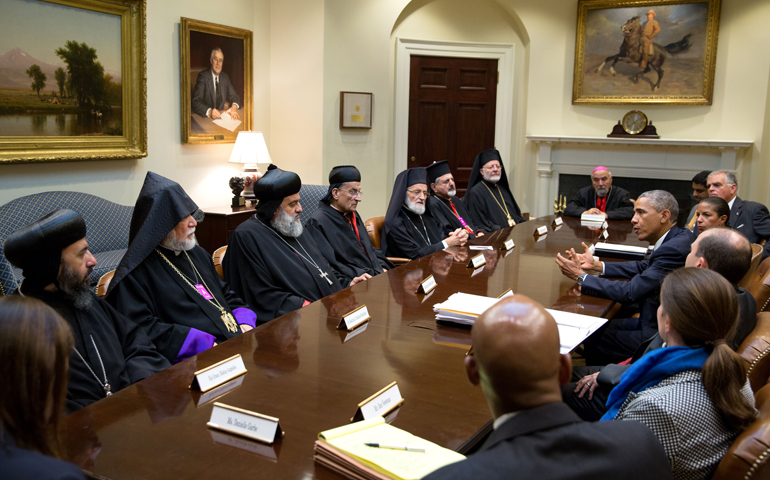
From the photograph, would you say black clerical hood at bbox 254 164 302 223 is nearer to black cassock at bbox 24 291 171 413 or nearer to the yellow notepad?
black cassock at bbox 24 291 171 413

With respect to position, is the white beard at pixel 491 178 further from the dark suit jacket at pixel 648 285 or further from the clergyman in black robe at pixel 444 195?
the dark suit jacket at pixel 648 285

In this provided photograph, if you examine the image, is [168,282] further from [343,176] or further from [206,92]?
[206,92]

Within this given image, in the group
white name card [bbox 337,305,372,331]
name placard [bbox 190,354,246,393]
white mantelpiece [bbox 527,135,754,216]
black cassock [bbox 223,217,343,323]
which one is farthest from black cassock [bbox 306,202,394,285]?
white mantelpiece [bbox 527,135,754,216]

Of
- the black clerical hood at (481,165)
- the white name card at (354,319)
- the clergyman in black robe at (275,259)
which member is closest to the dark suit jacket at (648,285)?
the white name card at (354,319)

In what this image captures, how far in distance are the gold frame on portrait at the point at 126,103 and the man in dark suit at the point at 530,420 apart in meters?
4.98

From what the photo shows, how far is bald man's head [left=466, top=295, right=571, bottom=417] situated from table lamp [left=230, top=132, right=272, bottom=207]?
5.78 metres

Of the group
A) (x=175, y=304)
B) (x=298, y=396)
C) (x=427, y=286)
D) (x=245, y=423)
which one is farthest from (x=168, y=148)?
(x=245, y=423)

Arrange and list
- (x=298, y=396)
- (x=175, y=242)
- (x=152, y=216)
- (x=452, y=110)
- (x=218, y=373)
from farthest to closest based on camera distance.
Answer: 1. (x=452, y=110)
2. (x=175, y=242)
3. (x=152, y=216)
4. (x=218, y=373)
5. (x=298, y=396)

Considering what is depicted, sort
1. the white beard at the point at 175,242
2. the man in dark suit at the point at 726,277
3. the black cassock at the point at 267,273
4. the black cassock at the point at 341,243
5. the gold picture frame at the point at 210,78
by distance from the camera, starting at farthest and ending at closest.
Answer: the gold picture frame at the point at 210,78
the black cassock at the point at 341,243
the black cassock at the point at 267,273
the white beard at the point at 175,242
the man in dark suit at the point at 726,277

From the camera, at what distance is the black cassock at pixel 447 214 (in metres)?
5.78

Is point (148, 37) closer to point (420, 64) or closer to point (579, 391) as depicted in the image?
point (420, 64)

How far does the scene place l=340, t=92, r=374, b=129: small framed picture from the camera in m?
7.48

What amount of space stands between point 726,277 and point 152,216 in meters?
2.44

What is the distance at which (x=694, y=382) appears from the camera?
65.4 inches
